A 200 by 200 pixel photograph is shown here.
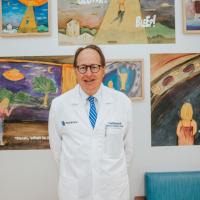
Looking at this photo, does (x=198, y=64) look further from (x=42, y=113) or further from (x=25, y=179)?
(x=25, y=179)

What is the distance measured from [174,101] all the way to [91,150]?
106 cm

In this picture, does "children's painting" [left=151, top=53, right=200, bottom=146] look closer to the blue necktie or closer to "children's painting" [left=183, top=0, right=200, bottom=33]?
"children's painting" [left=183, top=0, right=200, bottom=33]

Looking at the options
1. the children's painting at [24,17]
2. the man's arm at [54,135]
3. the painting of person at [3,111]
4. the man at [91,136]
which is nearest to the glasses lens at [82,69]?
the man at [91,136]

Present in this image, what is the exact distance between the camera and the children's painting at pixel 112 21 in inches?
102

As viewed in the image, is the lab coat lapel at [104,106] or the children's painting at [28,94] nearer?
Answer: the lab coat lapel at [104,106]

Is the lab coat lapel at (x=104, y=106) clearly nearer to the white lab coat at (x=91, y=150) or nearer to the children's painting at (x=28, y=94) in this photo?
the white lab coat at (x=91, y=150)

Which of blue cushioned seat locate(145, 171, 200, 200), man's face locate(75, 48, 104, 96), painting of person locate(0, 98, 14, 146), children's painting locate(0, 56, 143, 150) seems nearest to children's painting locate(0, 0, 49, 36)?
children's painting locate(0, 56, 143, 150)

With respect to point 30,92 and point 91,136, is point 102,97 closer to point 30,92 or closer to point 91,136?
point 91,136

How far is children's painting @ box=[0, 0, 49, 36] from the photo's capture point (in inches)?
101

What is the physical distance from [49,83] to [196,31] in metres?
1.29

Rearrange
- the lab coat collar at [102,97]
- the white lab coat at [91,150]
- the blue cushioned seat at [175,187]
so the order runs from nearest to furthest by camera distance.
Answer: the white lab coat at [91,150], the lab coat collar at [102,97], the blue cushioned seat at [175,187]

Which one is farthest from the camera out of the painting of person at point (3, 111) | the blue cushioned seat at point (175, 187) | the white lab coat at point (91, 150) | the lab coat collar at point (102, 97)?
the painting of person at point (3, 111)

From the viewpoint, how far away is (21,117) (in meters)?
2.60

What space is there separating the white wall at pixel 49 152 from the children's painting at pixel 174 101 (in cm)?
5
